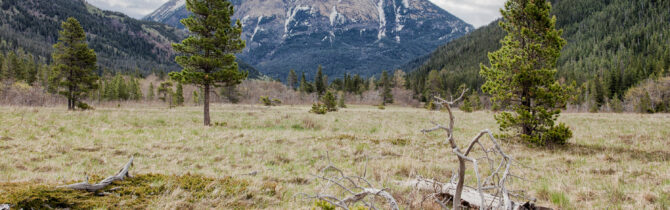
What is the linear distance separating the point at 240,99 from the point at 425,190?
311 feet

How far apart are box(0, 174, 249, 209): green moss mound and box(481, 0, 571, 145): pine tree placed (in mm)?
11027

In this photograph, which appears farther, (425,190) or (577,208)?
→ (425,190)

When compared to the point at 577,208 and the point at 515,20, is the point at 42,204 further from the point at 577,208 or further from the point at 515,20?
the point at 515,20

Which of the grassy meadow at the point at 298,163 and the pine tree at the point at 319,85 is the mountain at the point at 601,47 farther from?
the grassy meadow at the point at 298,163

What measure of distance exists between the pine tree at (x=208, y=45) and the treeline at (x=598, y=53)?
191ft

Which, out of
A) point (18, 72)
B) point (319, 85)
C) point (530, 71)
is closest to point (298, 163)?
point (530, 71)

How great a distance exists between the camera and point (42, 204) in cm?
322

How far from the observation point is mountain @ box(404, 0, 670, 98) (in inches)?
3387

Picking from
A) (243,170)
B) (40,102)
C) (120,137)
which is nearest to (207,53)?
(120,137)

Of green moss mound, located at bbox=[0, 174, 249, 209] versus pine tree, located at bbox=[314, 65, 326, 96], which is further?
pine tree, located at bbox=[314, 65, 326, 96]

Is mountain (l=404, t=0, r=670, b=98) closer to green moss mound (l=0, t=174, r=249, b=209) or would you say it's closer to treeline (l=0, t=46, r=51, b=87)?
green moss mound (l=0, t=174, r=249, b=209)

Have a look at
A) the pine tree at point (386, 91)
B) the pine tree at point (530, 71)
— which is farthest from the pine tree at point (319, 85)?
the pine tree at point (530, 71)

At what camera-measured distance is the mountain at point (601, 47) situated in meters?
86.0

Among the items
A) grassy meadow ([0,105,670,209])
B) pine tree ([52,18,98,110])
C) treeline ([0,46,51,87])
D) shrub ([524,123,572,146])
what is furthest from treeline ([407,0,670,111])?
treeline ([0,46,51,87])
